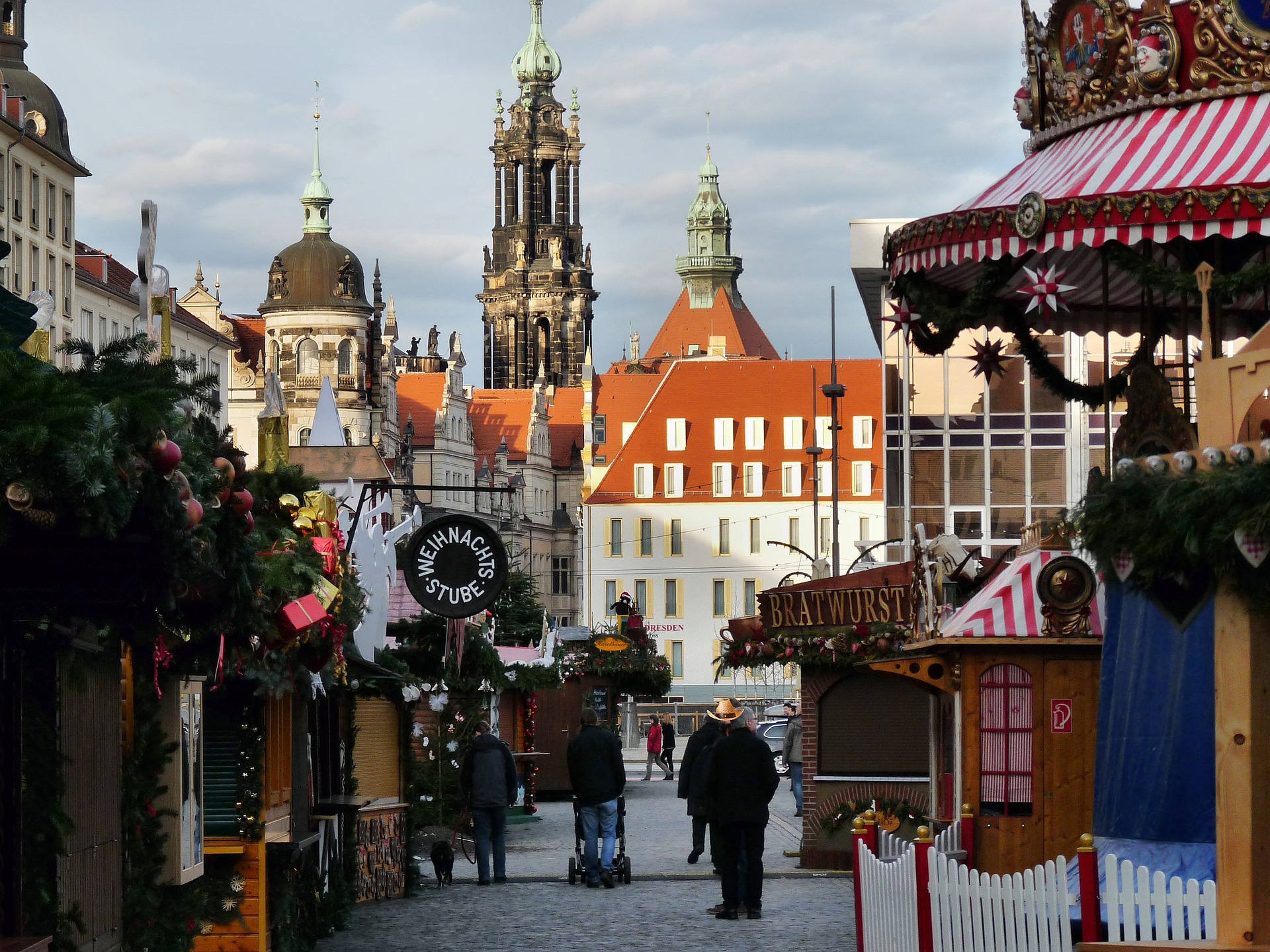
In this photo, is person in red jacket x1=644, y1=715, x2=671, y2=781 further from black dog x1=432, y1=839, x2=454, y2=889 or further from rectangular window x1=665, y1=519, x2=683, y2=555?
rectangular window x1=665, y1=519, x2=683, y2=555

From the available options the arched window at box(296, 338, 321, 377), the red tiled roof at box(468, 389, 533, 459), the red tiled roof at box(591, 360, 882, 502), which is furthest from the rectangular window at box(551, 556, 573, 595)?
the arched window at box(296, 338, 321, 377)

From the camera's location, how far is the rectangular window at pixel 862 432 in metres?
101

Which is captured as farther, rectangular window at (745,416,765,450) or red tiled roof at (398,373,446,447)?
red tiled roof at (398,373,446,447)

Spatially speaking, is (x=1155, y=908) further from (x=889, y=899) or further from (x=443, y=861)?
(x=443, y=861)

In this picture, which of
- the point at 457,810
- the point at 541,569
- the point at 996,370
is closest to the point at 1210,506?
the point at 996,370

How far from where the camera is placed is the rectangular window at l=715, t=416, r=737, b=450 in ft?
338

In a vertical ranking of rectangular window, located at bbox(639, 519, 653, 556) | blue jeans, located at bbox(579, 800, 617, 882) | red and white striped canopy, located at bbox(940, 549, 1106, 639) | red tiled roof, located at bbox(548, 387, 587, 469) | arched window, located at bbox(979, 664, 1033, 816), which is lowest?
blue jeans, located at bbox(579, 800, 617, 882)

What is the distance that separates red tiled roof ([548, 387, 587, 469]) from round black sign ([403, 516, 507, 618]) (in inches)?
4476

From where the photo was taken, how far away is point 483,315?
15050 cm

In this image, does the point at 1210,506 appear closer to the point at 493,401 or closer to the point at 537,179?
the point at 493,401

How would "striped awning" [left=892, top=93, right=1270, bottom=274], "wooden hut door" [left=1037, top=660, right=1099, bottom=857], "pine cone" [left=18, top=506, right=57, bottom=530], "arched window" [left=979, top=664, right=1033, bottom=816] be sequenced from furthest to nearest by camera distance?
"arched window" [left=979, top=664, right=1033, bottom=816] → "wooden hut door" [left=1037, top=660, right=1099, bottom=857] → "striped awning" [left=892, top=93, right=1270, bottom=274] → "pine cone" [left=18, top=506, right=57, bottom=530]

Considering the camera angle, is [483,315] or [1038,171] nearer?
[1038,171]

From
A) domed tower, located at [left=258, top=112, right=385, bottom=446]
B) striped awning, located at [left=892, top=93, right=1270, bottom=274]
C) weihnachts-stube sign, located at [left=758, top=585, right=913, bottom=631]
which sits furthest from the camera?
domed tower, located at [left=258, top=112, right=385, bottom=446]

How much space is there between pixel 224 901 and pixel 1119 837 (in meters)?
5.52
